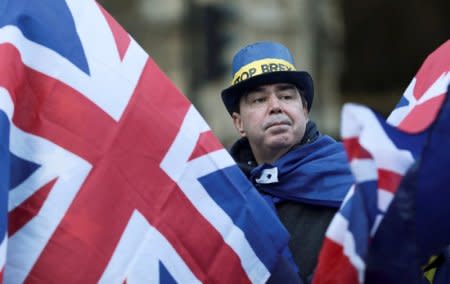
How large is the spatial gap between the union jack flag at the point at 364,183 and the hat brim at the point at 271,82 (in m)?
1.02

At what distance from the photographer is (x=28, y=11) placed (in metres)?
5.48

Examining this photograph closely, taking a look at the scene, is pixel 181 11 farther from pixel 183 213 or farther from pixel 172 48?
pixel 183 213

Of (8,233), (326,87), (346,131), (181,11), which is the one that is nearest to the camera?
(346,131)

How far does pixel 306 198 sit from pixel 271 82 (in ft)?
1.63

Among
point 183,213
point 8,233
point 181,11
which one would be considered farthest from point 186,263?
point 181,11

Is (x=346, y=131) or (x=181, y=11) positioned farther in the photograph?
(x=181, y=11)

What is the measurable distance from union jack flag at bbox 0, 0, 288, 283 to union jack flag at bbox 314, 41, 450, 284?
1.82ft

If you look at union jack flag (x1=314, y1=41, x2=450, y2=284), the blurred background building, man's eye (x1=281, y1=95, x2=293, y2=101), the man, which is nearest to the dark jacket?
the man

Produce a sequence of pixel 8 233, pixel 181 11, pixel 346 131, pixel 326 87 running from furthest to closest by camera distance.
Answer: pixel 326 87 < pixel 181 11 < pixel 8 233 < pixel 346 131

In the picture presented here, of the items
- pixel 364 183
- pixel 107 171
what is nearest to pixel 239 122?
pixel 107 171

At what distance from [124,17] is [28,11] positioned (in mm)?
14073

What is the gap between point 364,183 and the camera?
15.9ft

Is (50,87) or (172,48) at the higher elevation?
(172,48)

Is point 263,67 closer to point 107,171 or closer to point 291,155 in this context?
point 291,155
